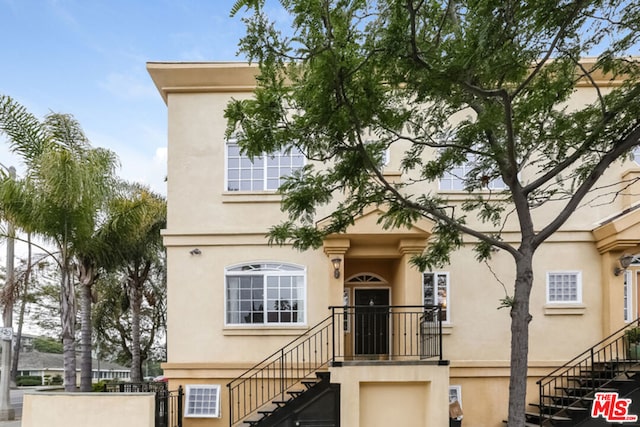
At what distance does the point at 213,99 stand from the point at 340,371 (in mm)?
6996

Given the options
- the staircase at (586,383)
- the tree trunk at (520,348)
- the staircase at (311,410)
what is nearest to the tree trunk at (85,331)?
the staircase at (311,410)

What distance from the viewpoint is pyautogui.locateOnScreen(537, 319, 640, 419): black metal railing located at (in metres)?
9.41

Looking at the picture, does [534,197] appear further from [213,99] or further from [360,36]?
[213,99]

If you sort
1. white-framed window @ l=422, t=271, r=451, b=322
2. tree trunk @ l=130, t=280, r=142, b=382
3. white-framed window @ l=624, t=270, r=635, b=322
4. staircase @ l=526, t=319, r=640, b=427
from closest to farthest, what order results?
staircase @ l=526, t=319, r=640, b=427
white-framed window @ l=624, t=270, r=635, b=322
white-framed window @ l=422, t=271, r=451, b=322
tree trunk @ l=130, t=280, r=142, b=382

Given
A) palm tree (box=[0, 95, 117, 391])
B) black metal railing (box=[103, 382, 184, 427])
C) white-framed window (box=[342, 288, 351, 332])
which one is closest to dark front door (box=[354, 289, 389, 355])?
white-framed window (box=[342, 288, 351, 332])

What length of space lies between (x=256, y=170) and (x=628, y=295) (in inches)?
362

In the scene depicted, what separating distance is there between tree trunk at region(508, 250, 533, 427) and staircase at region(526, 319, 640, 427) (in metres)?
3.55

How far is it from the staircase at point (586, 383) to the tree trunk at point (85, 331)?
403 inches

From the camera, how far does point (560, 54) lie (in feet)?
23.0

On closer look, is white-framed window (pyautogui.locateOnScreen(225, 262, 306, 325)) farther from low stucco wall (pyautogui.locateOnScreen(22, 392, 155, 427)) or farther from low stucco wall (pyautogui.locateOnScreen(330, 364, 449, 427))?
low stucco wall (pyautogui.locateOnScreen(22, 392, 155, 427))

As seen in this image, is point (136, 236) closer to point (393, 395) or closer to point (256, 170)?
point (256, 170)

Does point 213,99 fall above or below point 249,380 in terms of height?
above

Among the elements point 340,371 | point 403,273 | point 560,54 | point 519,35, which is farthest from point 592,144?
point 340,371

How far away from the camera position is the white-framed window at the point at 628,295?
10867 mm
